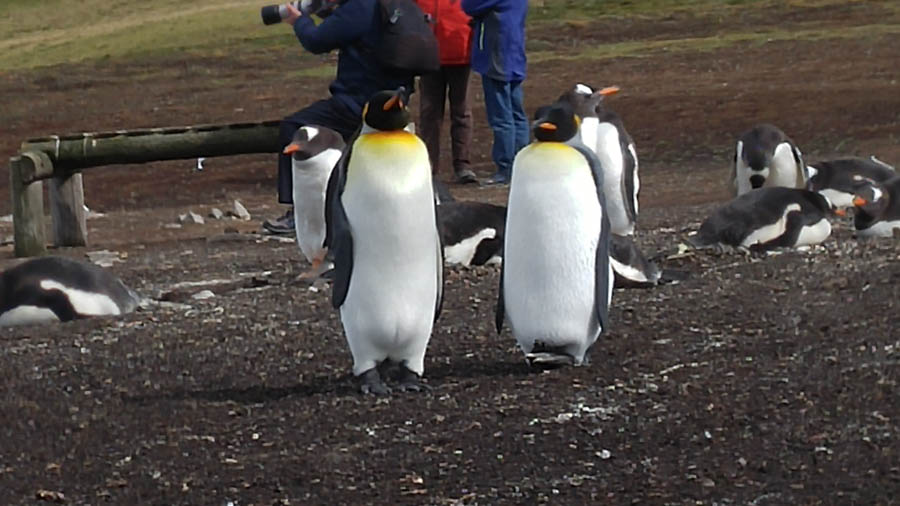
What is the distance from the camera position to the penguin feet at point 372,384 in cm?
563

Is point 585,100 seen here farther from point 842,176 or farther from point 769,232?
point 842,176

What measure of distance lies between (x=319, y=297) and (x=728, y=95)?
10908mm

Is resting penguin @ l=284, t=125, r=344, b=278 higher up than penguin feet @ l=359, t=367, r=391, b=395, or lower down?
lower down

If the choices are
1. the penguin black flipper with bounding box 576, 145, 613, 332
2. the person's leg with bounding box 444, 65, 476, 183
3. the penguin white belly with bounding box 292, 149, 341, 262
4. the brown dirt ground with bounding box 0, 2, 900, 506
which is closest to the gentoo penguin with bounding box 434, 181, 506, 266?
the brown dirt ground with bounding box 0, 2, 900, 506

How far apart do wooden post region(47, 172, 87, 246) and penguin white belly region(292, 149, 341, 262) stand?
7.98ft

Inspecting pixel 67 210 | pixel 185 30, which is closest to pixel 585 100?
pixel 67 210

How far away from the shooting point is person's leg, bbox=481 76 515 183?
12703 millimetres

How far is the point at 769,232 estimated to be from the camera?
8656 millimetres

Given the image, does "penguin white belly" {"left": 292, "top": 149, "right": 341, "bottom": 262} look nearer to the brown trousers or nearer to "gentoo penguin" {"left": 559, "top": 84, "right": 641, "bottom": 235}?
"gentoo penguin" {"left": 559, "top": 84, "right": 641, "bottom": 235}

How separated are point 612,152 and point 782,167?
5.82 feet

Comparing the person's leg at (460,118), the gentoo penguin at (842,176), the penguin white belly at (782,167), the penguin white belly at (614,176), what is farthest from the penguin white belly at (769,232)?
the person's leg at (460,118)

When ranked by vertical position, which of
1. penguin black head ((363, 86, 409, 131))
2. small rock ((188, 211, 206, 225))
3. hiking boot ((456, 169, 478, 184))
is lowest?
hiking boot ((456, 169, 478, 184))

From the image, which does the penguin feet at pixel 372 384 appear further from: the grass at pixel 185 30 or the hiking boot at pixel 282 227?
the grass at pixel 185 30

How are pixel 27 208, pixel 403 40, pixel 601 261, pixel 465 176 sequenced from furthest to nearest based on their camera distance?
pixel 465 176
pixel 27 208
pixel 403 40
pixel 601 261
